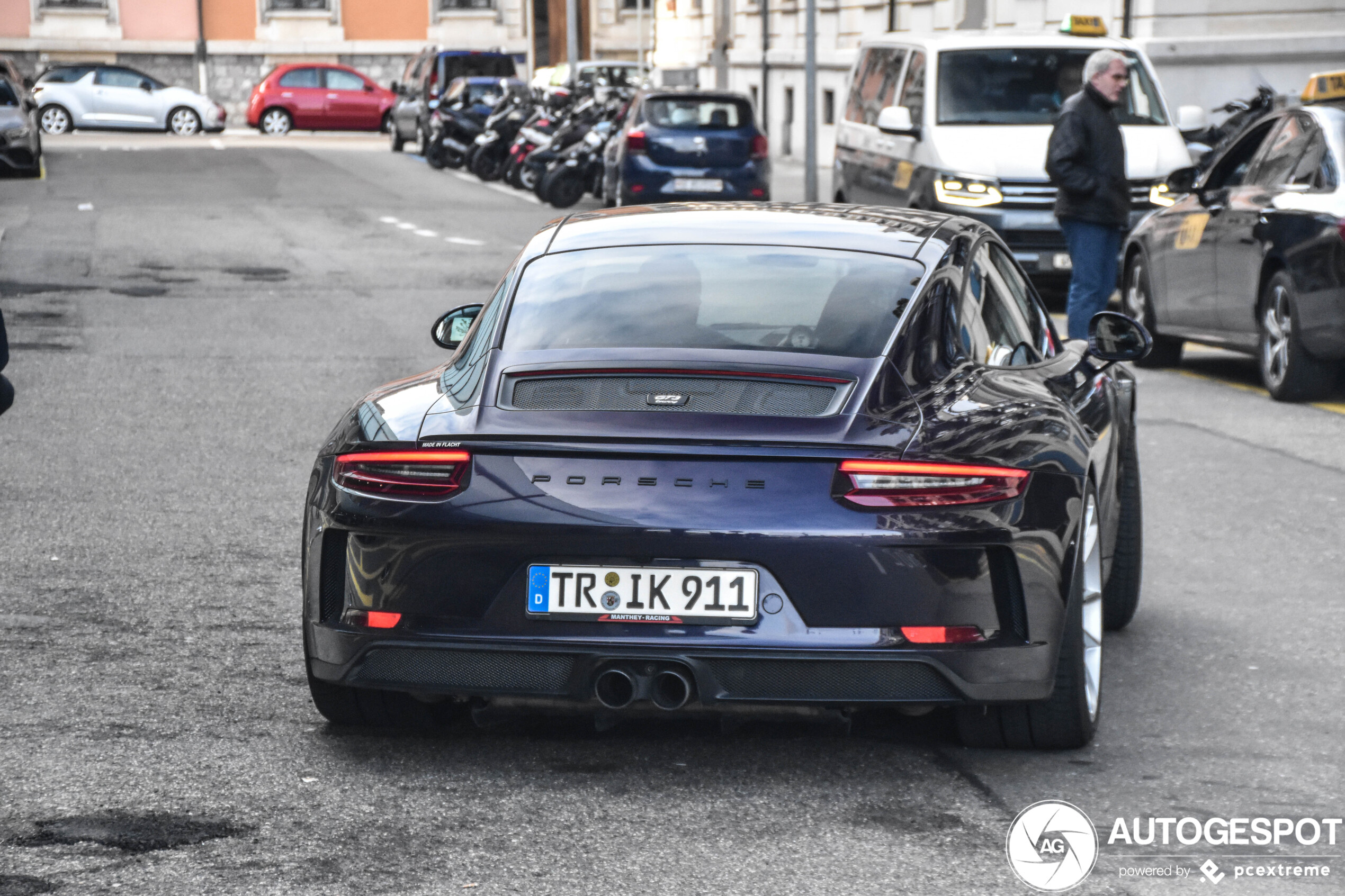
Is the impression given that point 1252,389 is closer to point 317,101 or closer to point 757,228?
point 757,228

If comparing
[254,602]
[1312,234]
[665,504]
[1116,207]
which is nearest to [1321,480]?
[1312,234]

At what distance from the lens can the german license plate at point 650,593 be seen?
4.46 metres

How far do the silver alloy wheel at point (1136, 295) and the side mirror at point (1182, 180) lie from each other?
860mm

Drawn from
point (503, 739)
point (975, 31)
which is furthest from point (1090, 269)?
point (975, 31)

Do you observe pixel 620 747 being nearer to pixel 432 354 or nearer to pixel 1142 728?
pixel 1142 728

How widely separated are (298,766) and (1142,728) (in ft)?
6.76

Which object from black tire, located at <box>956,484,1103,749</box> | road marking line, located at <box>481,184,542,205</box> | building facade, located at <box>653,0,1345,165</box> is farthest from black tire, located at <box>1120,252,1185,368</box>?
road marking line, located at <box>481,184,542,205</box>

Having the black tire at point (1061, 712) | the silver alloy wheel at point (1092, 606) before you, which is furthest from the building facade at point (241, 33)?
the black tire at point (1061, 712)

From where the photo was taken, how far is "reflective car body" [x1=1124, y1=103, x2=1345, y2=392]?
11234mm

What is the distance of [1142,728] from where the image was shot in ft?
17.2

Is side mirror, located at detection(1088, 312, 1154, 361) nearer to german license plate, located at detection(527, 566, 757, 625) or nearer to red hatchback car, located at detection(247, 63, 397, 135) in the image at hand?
german license plate, located at detection(527, 566, 757, 625)

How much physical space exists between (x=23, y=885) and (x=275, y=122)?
158ft

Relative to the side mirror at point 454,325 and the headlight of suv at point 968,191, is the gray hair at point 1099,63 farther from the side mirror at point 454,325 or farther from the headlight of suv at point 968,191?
the side mirror at point 454,325

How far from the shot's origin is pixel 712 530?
443 cm
